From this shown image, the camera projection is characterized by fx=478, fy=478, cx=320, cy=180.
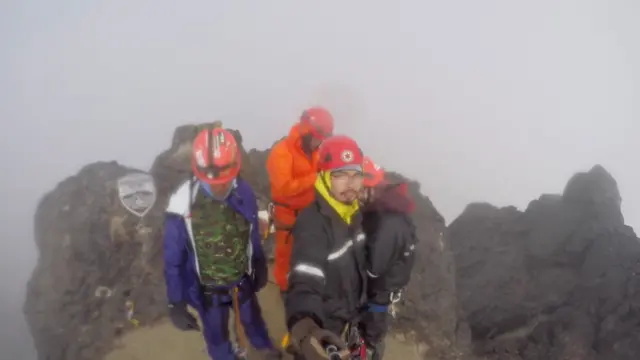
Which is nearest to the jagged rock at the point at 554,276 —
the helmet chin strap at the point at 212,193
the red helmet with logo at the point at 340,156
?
the red helmet with logo at the point at 340,156

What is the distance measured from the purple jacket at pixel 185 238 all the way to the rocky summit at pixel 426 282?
2.10m

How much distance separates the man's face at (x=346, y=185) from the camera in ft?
10.5

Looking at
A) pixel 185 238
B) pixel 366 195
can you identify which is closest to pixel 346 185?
pixel 366 195

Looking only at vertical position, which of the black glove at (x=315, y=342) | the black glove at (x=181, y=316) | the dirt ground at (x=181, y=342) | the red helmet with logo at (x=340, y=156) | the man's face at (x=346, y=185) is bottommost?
the dirt ground at (x=181, y=342)

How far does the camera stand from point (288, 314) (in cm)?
299

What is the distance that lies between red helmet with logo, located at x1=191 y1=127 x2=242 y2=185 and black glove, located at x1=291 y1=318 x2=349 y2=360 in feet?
4.53

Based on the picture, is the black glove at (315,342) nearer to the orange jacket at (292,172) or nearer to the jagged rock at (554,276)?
the orange jacket at (292,172)

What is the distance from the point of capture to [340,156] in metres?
3.26

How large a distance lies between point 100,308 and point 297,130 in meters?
4.08

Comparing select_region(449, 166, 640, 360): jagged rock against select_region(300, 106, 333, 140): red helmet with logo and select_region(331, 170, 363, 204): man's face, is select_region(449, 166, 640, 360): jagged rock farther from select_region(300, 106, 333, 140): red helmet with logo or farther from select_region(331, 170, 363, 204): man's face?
select_region(331, 170, 363, 204): man's face

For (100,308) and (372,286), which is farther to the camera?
(100,308)

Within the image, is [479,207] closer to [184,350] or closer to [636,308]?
[636,308]

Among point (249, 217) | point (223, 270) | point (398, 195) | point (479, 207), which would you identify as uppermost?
point (398, 195)

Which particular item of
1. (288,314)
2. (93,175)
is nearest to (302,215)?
(288,314)
